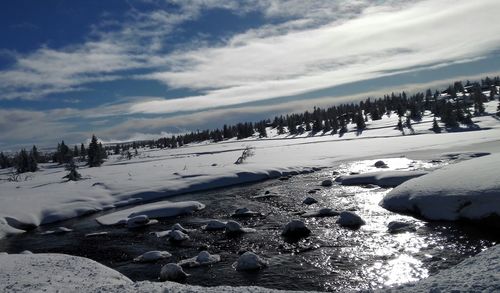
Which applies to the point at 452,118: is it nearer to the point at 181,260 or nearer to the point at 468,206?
the point at 468,206

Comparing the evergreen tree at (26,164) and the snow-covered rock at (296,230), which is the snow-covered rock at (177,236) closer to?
the snow-covered rock at (296,230)

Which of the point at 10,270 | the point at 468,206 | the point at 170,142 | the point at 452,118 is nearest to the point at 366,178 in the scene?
the point at 468,206

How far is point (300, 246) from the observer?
1942cm

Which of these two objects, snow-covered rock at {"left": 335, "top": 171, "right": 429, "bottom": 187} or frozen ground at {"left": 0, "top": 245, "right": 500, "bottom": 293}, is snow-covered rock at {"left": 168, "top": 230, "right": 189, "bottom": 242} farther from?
snow-covered rock at {"left": 335, "top": 171, "right": 429, "bottom": 187}

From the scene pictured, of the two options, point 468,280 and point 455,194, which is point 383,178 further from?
point 468,280

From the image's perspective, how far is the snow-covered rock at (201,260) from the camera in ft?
58.8

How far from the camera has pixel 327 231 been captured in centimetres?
2164

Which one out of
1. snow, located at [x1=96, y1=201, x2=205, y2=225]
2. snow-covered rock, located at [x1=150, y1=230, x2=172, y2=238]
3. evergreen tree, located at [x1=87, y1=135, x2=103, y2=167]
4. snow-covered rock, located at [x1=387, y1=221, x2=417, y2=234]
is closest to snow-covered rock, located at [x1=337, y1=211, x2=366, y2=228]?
snow-covered rock, located at [x1=387, y1=221, x2=417, y2=234]

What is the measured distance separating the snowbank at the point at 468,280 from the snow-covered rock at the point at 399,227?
326 inches

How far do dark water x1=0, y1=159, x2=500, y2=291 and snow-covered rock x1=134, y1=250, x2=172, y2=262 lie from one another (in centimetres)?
40

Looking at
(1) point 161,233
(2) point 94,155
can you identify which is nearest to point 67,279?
(1) point 161,233

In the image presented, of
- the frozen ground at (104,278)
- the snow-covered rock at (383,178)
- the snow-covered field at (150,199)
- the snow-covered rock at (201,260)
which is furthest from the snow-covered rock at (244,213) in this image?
the snow-covered rock at (383,178)

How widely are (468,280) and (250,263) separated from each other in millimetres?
8925

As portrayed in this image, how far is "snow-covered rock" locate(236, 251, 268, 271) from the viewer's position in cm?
1684
